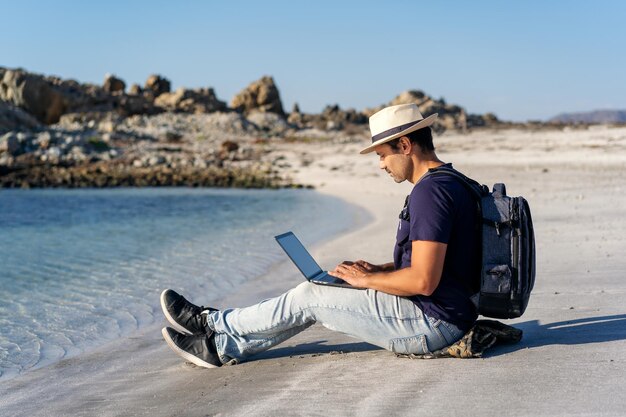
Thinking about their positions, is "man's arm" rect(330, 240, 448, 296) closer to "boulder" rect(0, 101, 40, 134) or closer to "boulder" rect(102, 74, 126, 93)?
"boulder" rect(0, 101, 40, 134)

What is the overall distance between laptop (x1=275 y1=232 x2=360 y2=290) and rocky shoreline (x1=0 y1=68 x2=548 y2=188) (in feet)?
58.8

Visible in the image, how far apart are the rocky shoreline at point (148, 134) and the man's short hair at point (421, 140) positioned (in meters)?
18.3

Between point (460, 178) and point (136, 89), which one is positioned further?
point (136, 89)

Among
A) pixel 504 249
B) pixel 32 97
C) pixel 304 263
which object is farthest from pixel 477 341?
pixel 32 97

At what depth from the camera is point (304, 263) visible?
492 cm

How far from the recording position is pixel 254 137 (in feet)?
129

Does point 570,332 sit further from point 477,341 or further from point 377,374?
point 377,374

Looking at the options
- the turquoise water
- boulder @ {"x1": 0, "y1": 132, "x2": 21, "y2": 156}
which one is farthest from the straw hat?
boulder @ {"x1": 0, "y1": 132, "x2": 21, "y2": 156}

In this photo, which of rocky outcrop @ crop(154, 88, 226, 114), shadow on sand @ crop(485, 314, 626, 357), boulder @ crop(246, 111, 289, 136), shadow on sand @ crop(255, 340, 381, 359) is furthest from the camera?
rocky outcrop @ crop(154, 88, 226, 114)

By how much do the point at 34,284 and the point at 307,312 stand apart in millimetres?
5139

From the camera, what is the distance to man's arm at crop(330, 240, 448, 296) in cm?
430

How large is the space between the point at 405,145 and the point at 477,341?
119 cm

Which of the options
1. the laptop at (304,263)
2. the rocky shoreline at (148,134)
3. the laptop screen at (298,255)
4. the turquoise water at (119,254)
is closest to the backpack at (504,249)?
the laptop at (304,263)

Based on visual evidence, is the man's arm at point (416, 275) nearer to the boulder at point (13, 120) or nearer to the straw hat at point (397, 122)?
the straw hat at point (397, 122)
